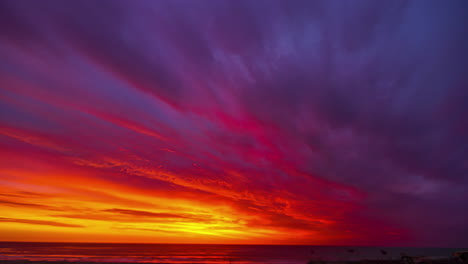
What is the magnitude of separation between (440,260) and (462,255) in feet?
12.3

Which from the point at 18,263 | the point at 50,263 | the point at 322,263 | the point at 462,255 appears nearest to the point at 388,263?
the point at 462,255

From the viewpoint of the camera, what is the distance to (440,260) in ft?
158

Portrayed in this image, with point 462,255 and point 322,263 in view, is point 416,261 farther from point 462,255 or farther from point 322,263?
point 322,263

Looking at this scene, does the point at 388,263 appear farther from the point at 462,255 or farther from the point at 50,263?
the point at 50,263

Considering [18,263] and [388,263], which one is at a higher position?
[388,263]

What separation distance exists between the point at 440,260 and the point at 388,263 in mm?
8695

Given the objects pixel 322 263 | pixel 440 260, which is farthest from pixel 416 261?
pixel 322 263

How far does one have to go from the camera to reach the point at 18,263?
55031mm

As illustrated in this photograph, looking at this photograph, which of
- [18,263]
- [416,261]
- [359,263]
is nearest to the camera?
[416,261]

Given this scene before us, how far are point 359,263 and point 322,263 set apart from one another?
7.46 meters

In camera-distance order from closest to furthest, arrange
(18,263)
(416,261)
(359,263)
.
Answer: (416,261) < (359,263) < (18,263)

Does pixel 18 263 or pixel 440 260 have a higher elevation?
pixel 440 260

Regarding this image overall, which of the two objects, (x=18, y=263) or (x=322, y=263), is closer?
(x=322, y=263)

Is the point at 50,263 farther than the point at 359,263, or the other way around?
the point at 50,263
